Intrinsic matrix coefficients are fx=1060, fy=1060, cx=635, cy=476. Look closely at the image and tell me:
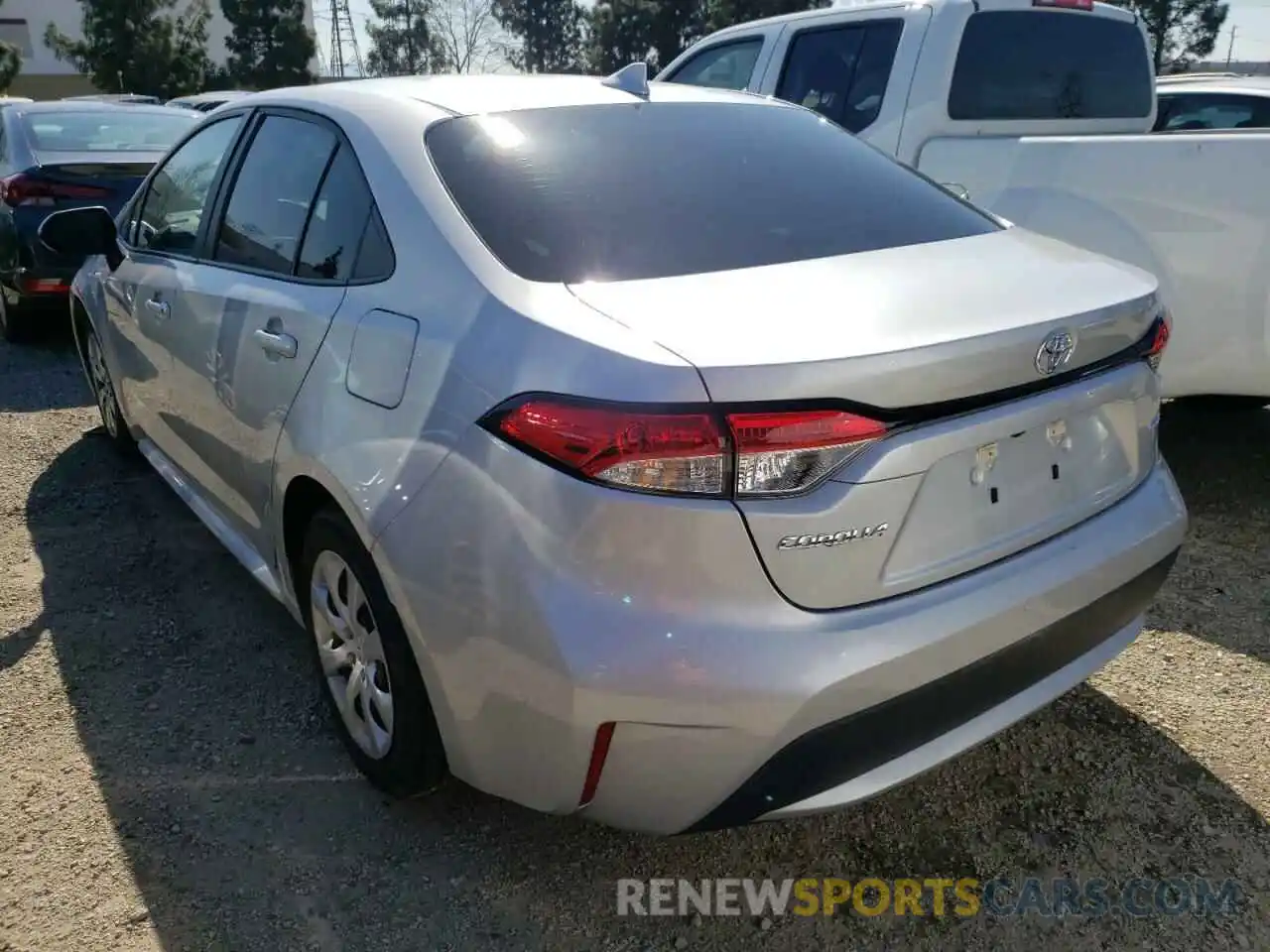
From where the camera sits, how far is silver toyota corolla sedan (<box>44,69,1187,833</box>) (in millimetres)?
1733

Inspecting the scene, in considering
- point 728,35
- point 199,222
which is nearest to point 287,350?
point 199,222

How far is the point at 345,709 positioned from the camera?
259cm

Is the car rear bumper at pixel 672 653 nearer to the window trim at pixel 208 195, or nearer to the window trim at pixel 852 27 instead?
the window trim at pixel 208 195

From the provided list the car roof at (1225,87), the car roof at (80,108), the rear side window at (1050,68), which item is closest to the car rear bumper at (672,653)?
the rear side window at (1050,68)

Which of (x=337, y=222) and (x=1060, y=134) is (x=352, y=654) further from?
(x=1060, y=134)

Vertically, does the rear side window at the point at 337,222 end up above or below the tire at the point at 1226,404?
above

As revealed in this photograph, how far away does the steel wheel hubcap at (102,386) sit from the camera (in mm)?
4516

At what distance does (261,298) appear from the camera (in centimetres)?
270

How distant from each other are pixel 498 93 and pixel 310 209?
1.82 ft

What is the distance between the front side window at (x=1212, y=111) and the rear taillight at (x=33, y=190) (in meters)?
6.97

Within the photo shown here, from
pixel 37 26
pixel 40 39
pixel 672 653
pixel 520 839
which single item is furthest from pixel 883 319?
pixel 37 26

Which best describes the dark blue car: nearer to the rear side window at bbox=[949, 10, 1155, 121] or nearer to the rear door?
the rear door

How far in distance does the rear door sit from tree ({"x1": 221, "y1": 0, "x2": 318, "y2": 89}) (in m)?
38.1

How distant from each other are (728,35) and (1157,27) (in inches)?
1449
